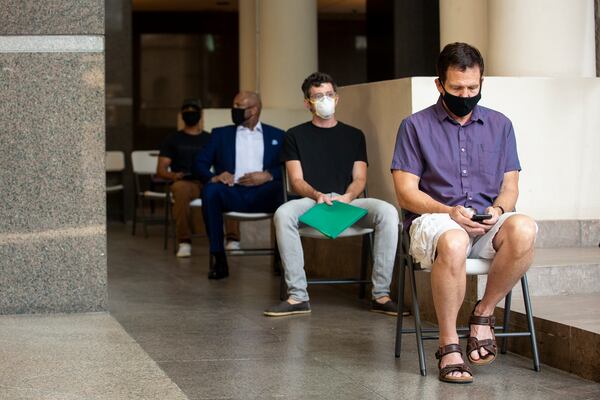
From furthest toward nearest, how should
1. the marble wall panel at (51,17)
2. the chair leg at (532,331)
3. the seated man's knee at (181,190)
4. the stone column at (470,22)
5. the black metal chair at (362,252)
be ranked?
1. the seated man's knee at (181,190)
2. the stone column at (470,22)
3. the black metal chair at (362,252)
4. the marble wall panel at (51,17)
5. the chair leg at (532,331)

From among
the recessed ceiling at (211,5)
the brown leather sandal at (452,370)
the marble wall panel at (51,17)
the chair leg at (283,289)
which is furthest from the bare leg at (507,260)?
the recessed ceiling at (211,5)

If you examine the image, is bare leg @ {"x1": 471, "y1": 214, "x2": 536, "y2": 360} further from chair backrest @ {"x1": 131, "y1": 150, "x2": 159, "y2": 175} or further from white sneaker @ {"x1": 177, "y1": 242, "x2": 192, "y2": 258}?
chair backrest @ {"x1": 131, "y1": 150, "x2": 159, "y2": 175}

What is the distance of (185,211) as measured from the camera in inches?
393

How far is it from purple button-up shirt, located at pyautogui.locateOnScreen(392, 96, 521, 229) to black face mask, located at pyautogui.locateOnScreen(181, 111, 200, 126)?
18.7 feet

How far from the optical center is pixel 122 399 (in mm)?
4301

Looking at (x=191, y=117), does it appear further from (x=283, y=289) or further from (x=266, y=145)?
(x=283, y=289)

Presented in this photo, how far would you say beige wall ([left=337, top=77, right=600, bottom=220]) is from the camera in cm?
691

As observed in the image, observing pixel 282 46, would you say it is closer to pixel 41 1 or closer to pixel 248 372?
pixel 41 1

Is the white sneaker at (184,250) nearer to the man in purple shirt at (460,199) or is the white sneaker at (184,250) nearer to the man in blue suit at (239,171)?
the man in blue suit at (239,171)

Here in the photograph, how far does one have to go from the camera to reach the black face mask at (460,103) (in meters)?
4.89

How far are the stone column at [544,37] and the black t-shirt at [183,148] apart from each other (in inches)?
157

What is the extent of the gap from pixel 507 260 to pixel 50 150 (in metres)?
2.61

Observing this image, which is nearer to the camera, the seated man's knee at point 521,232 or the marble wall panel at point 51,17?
the seated man's knee at point 521,232

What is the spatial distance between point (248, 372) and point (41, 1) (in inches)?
95.3
